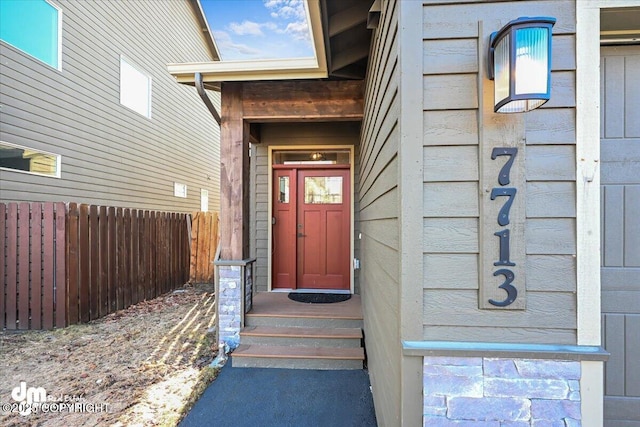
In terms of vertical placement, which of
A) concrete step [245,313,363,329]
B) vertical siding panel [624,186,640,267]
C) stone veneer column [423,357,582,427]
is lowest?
concrete step [245,313,363,329]

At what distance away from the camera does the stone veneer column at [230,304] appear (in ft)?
10.4

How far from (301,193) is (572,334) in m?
3.73

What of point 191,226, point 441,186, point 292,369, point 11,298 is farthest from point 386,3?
point 191,226

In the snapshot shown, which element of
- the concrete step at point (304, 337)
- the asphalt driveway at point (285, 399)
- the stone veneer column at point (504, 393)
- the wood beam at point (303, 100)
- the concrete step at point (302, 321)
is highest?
the wood beam at point (303, 100)

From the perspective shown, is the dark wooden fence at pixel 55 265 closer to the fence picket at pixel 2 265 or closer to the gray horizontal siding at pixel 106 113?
the fence picket at pixel 2 265

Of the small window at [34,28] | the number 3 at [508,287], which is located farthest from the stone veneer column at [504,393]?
the small window at [34,28]

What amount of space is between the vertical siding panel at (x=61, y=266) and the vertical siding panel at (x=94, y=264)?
30cm

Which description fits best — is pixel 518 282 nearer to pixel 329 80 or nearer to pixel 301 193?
pixel 329 80

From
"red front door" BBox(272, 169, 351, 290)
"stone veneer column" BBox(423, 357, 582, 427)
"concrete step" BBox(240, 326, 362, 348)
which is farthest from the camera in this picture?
"red front door" BBox(272, 169, 351, 290)

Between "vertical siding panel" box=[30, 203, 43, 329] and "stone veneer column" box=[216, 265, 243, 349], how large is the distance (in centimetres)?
250

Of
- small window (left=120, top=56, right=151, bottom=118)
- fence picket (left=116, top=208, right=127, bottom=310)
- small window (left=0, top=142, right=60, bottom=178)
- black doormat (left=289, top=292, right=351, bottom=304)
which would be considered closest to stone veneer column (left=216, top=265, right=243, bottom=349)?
black doormat (left=289, top=292, right=351, bottom=304)

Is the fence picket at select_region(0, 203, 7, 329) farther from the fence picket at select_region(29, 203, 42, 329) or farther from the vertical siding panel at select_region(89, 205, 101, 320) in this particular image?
the vertical siding panel at select_region(89, 205, 101, 320)

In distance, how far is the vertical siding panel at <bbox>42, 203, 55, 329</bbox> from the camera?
383cm

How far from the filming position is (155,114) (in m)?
7.70
